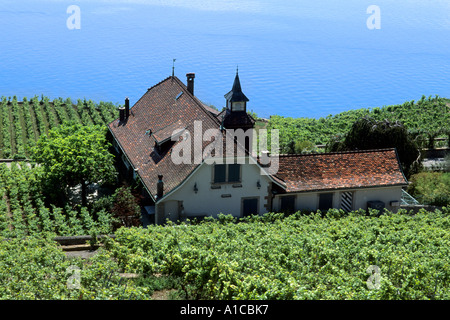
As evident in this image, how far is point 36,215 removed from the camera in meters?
37.2

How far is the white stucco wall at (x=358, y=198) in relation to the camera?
35906mm

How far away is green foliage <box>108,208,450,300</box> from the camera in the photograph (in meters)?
19.0

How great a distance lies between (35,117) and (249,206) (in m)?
38.7

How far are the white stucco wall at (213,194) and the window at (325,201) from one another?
3777mm

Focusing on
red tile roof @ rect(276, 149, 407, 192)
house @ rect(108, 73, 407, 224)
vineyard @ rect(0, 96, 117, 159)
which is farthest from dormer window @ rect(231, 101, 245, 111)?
vineyard @ rect(0, 96, 117, 159)

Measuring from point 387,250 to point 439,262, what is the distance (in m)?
2.91

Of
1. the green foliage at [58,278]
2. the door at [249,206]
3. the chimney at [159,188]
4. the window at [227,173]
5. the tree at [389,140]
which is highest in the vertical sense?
the tree at [389,140]

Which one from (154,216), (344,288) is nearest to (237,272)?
(344,288)

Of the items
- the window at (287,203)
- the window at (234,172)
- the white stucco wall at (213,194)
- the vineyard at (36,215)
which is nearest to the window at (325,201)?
the window at (287,203)

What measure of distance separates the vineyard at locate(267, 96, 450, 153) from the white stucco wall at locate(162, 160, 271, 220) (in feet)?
95.9

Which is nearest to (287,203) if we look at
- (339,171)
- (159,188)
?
(339,171)

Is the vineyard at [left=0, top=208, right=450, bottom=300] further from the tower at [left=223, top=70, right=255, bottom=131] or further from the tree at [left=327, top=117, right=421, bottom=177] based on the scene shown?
the tree at [left=327, top=117, right=421, bottom=177]

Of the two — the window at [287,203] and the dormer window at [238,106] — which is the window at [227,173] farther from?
the dormer window at [238,106]
